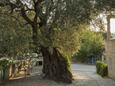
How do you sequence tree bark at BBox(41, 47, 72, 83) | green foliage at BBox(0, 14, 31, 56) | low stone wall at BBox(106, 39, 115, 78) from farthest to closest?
low stone wall at BBox(106, 39, 115, 78) < tree bark at BBox(41, 47, 72, 83) < green foliage at BBox(0, 14, 31, 56)

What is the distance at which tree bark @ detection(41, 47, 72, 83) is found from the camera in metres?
18.3

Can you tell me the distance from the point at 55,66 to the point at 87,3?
6649 mm

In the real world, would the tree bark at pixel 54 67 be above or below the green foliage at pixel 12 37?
below

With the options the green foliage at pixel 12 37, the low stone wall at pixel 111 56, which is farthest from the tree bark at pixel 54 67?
the low stone wall at pixel 111 56

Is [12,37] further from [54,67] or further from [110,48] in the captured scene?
[110,48]

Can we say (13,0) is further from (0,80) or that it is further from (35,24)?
(0,80)

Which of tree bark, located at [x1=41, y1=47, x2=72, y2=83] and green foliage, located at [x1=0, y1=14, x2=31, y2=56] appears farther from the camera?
tree bark, located at [x1=41, y1=47, x2=72, y2=83]

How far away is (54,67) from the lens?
18.4 meters

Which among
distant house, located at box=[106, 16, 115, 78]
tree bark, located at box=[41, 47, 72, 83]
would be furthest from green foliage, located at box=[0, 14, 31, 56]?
distant house, located at box=[106, 16, 115, 78]

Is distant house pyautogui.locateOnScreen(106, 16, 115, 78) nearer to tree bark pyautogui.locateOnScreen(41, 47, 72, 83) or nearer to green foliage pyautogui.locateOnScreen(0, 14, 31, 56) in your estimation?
tree bark pyautogui.locateOnScreen(41, 47, 72, 83)

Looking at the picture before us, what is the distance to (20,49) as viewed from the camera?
15258 millimetres

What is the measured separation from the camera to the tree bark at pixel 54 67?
1833cm

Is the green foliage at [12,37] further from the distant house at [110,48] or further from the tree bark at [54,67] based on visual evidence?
the distant house at [110,48]

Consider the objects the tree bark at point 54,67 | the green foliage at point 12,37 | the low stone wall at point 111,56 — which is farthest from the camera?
the low stone wall at point 111,56
